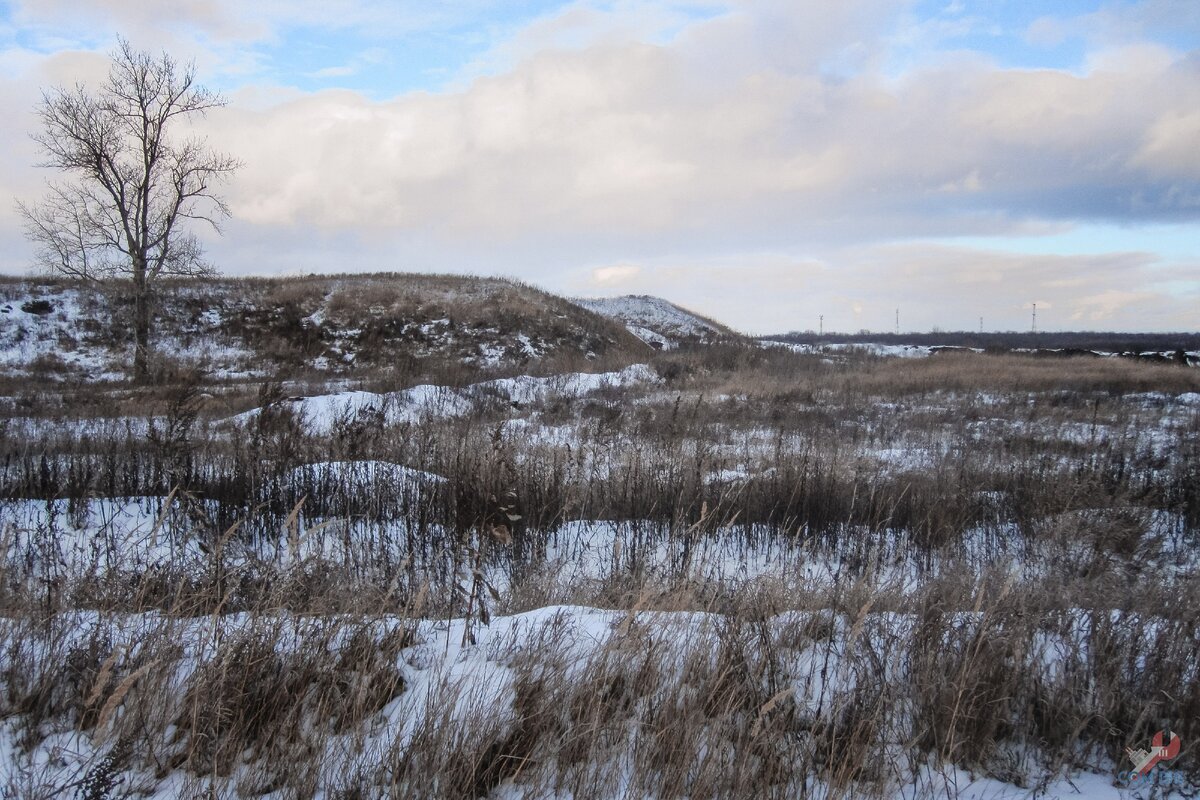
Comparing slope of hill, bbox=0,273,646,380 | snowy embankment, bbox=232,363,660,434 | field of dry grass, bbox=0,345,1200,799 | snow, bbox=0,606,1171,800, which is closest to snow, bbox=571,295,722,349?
slope of hill, bbox=0,273,646,380

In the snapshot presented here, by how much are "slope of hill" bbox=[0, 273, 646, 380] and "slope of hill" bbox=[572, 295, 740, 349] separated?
713 cm

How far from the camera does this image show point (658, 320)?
49.2m

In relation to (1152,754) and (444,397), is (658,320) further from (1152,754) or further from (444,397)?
(1152,754)

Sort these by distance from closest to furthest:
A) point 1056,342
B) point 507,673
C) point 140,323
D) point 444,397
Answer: point 507,673, point 444,397, point 140,323, point 1056,342

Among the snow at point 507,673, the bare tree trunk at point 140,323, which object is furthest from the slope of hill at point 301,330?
the snow at point 507,673

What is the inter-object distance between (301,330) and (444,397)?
16.3m

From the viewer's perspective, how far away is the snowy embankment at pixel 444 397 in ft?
41.2

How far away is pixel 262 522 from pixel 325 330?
2404cm

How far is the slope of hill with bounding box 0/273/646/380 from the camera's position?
80.4ft

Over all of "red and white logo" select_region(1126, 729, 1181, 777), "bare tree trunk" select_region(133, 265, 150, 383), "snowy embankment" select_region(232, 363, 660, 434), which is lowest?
"red and white logo" select_region(1126, 729, 1181, 777)

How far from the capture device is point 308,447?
340 inches

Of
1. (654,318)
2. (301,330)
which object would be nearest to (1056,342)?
(654,318)

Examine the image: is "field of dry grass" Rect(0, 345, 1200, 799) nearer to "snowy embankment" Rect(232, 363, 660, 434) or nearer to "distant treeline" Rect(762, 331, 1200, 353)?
"snowy embankment" Rect(232, 363, 660, 434)

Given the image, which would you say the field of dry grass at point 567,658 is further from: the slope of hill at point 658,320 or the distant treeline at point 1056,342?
the distant treeline at point 1056,342
